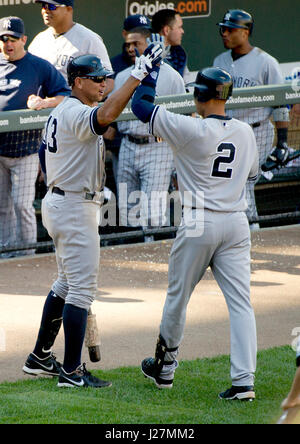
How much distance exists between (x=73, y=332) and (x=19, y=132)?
3001 millimetres

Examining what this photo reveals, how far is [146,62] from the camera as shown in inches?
182

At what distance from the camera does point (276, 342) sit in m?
5.70

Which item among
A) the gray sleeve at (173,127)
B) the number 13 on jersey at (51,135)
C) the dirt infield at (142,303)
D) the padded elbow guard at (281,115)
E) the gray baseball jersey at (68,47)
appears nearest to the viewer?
the gray sleeve at (173,127)

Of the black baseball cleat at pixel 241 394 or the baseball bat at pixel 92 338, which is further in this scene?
the baseball bat at pixel 92 338

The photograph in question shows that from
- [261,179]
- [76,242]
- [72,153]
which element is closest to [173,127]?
[72,153]

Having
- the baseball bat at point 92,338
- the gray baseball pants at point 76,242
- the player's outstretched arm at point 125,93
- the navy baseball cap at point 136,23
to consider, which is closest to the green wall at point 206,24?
the navy baseball cap at point 136,23

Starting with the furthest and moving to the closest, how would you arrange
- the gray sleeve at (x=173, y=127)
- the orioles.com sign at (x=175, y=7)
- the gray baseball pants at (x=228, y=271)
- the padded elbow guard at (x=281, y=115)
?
1. the orioles.com sign at (x=175, y=7)
2. the padded elbow guard at (x=281, y=115)
3. the gray baseball pants at (x=228, y=271)
4. the gray sleeve at (x=173, y=127)

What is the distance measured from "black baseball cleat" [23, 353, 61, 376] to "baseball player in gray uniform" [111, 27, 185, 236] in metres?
2.95

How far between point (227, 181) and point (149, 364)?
43.5 inches

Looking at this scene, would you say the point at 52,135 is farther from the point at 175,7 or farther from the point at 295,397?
the point at 175,7

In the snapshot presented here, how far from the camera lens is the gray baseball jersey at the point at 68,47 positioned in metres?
7.56

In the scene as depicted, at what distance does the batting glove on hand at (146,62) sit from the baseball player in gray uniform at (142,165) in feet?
10.1

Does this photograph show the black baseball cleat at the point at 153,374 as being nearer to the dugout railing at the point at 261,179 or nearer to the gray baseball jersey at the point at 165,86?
the dugout railing at the point at 261,179
